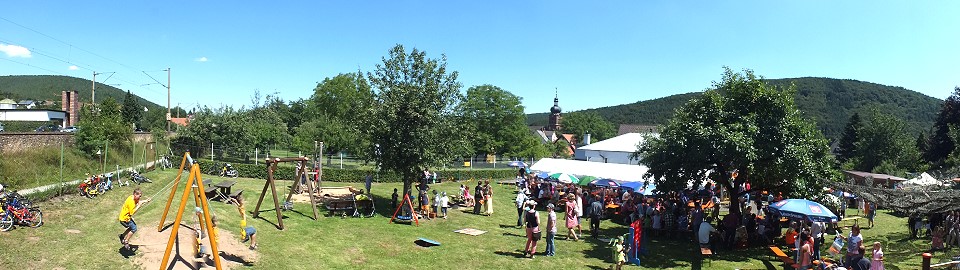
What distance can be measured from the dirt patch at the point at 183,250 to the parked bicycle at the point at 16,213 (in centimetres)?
241

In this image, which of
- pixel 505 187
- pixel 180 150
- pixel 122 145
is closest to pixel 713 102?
pixel 505 187

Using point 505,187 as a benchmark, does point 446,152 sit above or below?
above

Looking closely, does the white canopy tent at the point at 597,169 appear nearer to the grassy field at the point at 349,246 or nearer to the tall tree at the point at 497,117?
the grassy field at the point at 349,246

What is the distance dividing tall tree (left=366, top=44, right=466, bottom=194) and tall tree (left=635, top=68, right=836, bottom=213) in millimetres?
7805

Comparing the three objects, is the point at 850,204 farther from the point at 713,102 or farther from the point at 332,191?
the point at 332,191

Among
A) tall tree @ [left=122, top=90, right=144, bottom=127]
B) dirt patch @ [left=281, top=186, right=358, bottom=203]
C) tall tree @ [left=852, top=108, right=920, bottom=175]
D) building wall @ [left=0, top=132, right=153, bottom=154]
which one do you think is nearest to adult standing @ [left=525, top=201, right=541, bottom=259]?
dirt patch @ [left=281, top=186, right=358, bottom=203]

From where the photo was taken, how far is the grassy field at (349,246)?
10.8 meters

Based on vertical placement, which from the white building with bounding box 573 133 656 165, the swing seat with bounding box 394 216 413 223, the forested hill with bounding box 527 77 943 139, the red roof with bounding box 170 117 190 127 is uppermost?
the forested hill with bounding box 527 77 943 139

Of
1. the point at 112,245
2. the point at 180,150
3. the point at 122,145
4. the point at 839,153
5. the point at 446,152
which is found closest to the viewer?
the point at 112,245

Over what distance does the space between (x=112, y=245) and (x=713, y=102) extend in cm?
1533

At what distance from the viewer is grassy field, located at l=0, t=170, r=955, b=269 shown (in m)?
10.8

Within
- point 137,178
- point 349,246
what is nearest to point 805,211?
point 349,246

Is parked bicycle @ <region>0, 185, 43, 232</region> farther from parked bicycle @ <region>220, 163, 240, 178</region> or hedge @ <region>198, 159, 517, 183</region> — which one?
parked bicycle @ <region>220, 163, 240, 178</region>

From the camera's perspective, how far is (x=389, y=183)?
32.4 metres
